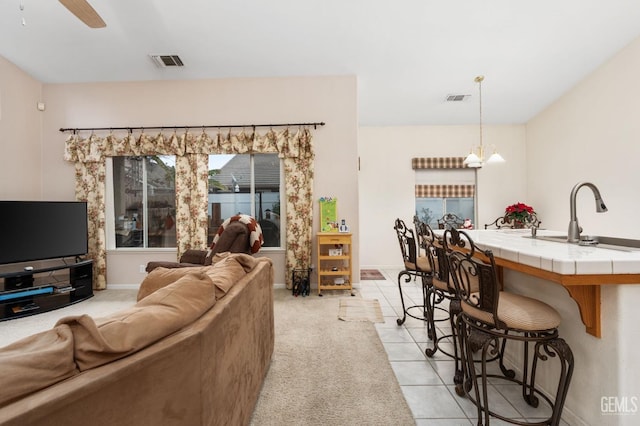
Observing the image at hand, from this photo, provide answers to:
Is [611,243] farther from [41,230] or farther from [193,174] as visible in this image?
[41,230]

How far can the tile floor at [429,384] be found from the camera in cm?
171

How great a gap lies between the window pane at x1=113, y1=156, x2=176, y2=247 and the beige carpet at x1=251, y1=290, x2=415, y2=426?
108 inches

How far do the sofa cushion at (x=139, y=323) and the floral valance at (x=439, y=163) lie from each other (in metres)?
5.40

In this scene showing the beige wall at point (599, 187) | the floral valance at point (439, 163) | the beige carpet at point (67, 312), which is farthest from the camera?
the floral valance at point (439, 163)

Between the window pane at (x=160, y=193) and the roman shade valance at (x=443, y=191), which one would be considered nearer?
the window pane at (x=160, y=193)

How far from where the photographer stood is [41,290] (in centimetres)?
353

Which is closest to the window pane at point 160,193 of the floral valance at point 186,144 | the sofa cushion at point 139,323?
the floral valance at point 186,144

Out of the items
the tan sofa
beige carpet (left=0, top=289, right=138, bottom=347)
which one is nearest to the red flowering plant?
the tan sofa

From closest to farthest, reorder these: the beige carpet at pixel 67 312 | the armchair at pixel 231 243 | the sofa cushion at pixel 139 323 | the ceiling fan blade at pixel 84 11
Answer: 1. the sofa cushion at pixel 139 323
2. the ceiling fan blade at pixel 84 11
3. the beige carpet at pixel 67 312
4. the armchair at pixel 231 243

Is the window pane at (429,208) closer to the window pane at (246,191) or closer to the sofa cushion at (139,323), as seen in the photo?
the window pane at (246,191)

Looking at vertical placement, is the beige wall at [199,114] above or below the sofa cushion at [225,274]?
above

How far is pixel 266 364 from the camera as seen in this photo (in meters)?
2.10

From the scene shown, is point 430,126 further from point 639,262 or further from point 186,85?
point 639,262

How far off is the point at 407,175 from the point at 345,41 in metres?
3.08
